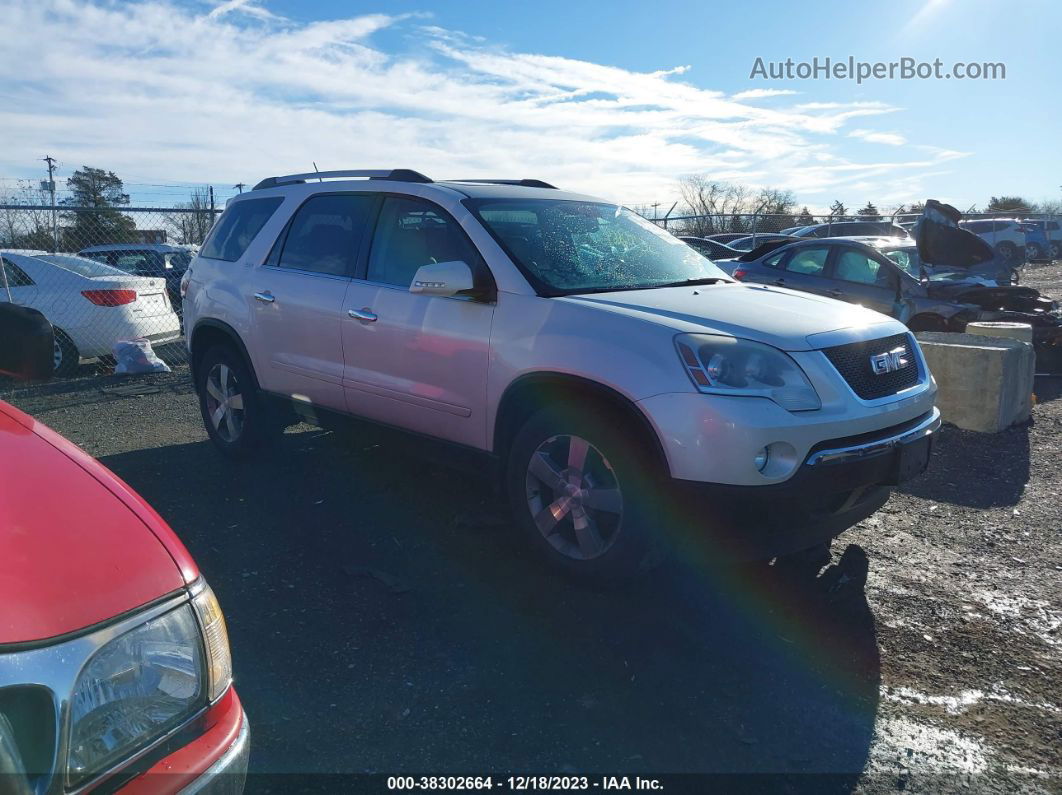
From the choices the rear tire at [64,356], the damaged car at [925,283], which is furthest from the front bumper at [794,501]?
the rear tire at [64,356]

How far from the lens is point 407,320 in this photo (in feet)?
14.4

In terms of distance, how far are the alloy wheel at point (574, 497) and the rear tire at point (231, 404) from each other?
2.61 m

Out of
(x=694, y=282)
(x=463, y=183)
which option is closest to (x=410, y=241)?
(x=463, y=183)

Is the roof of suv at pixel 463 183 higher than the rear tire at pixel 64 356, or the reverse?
the roof of suv at pixel 463 183

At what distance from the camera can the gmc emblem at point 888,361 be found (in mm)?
3631

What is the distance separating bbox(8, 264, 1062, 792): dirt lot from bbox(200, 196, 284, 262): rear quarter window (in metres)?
1.69

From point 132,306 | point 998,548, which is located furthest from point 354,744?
point 132,306

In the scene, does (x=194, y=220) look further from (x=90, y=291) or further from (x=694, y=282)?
(x=694, y=282)

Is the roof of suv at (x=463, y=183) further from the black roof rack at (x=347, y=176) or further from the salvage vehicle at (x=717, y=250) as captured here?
the salvage vehicle at (x=717, y=250)

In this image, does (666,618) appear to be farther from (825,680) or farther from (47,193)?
(47,193)

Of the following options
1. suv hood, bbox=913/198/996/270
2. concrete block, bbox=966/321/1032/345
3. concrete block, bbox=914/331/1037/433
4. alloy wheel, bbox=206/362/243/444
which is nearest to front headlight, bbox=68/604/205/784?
alloy wheel, bbox=206/362/243/444

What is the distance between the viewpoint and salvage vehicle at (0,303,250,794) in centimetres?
136

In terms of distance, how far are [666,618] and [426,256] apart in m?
2.28

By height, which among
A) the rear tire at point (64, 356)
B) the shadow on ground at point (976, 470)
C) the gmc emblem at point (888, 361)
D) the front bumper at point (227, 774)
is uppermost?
the gmc emblem at point (888, 361)
